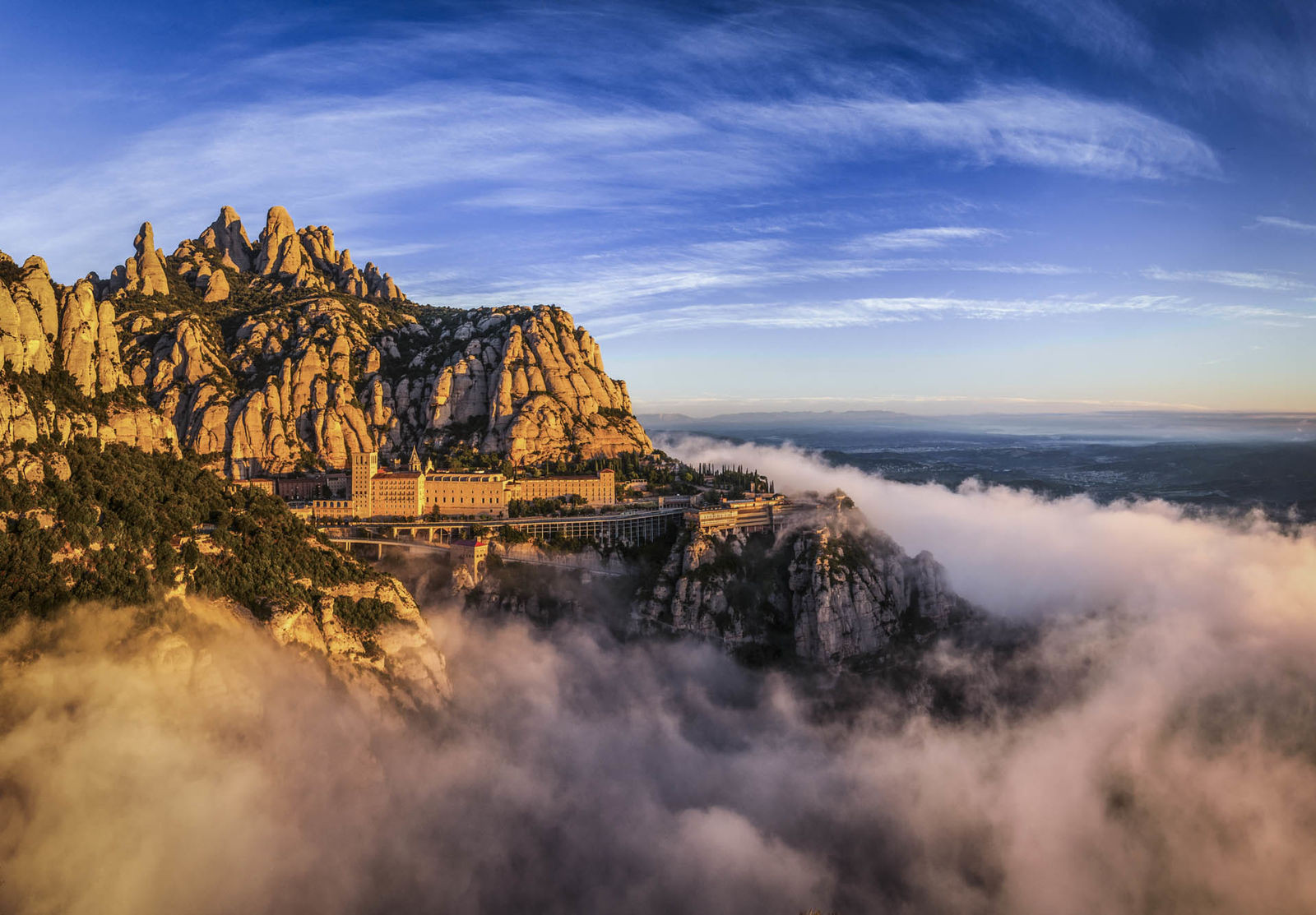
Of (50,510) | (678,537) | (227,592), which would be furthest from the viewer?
(678,537)

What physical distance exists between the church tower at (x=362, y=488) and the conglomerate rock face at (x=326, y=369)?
1734cm

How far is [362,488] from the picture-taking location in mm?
101625

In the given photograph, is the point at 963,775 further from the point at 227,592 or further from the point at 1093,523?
the point at 1093,523

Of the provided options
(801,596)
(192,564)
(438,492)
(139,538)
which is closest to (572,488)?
(438,492)

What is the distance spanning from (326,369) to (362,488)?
3817 centimetres

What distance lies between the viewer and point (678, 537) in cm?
9562

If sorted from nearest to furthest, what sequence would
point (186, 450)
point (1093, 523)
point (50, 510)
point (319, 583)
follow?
point (50, 510), point (319, 583), point (186, 450), point (1093, 523)

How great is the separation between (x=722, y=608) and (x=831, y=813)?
1101 inches

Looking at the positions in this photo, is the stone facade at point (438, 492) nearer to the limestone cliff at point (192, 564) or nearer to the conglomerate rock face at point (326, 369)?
the conglomerate rock face at point (326, 369)

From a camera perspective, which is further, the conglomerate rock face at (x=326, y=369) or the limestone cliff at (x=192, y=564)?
the conglomerate rock face at (x=326, y=369)

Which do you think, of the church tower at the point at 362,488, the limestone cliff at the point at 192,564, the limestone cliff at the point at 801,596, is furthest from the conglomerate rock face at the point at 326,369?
the limestone cliff at the point at 801,596

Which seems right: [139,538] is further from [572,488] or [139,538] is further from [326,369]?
[326,369]

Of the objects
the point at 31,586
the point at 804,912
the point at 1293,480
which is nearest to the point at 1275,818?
the point at 804,912

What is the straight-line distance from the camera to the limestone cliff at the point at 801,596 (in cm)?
8769
